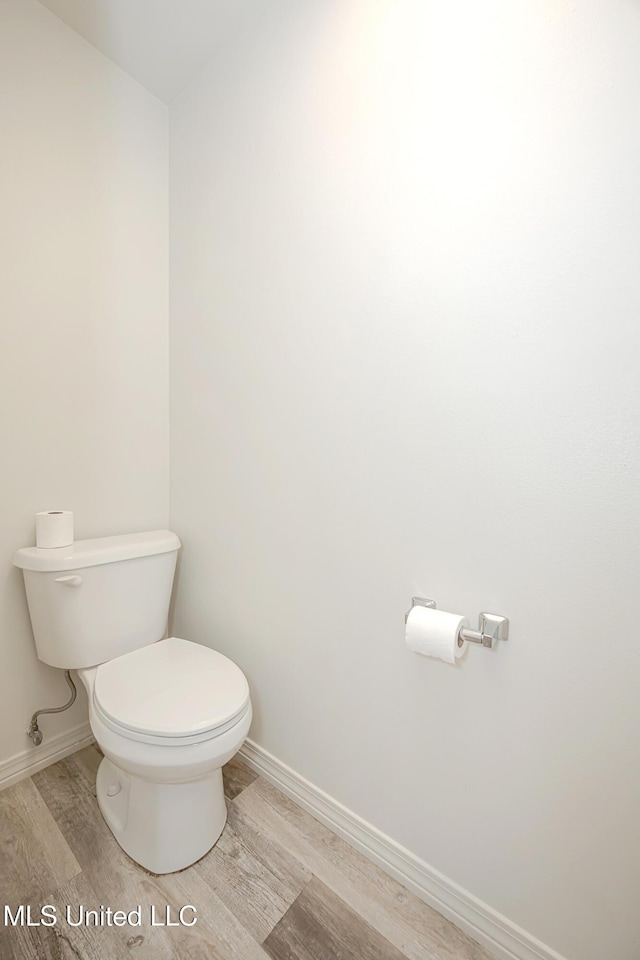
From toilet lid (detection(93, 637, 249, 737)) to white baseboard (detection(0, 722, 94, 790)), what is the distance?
1.50 ft

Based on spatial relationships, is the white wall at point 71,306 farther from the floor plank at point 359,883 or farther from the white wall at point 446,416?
the floor plank at point 359,883

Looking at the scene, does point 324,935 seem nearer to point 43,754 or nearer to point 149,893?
point 149,893

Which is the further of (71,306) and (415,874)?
(71,306)

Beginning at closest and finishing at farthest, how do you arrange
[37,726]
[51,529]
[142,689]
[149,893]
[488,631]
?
[488,631] < [149,893] < [142,689] < [51,529] < [37,726]

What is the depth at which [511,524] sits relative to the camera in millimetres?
891

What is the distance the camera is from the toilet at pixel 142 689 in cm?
101

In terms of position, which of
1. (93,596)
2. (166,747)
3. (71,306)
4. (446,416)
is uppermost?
(71,306)

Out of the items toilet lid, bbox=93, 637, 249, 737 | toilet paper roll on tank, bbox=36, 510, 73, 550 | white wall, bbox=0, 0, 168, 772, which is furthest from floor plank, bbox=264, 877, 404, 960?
toilet paper roll on tank, bbox=36, 510, 73, 550

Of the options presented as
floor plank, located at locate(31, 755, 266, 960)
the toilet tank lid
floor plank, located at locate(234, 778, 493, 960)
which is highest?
the toilet tank lid

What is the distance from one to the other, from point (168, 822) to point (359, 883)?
1.69 ft

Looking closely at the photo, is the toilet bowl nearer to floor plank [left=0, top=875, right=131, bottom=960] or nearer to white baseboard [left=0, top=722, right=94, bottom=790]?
floor plank [left=0, top=875, right=131, bottom=960]

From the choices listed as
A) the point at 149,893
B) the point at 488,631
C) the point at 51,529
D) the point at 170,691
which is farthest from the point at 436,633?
the point at 51,529

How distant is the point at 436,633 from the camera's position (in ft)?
2.95

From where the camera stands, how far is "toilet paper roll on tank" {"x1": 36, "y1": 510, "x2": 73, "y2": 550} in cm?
128
